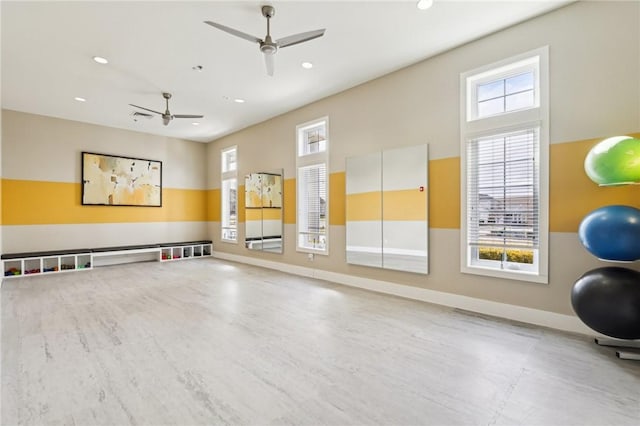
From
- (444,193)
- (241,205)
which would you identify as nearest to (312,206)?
(241,205)

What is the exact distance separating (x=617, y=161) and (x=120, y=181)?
9.66 metres

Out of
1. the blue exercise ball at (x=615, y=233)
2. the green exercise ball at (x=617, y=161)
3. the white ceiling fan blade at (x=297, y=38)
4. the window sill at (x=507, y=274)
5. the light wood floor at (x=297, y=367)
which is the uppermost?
the white ceiling fan blade at (x=297, y=38)

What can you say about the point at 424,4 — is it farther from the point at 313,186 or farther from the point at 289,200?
the point at 289,200

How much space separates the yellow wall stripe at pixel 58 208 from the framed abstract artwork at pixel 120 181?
6.7 inches

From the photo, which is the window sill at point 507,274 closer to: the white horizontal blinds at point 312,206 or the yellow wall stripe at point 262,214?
the white horizontal blinds at point 312,206

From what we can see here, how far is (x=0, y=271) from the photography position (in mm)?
6043

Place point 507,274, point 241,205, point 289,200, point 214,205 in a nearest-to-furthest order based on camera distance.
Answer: point 507,274 → point 289,200 → point 241,205 → point 214,205

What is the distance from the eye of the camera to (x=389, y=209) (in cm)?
498

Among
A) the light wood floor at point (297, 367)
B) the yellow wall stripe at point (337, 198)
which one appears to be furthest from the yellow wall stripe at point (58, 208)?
the yellow wall stripe at point (337, 198)

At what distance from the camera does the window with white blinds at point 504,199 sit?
3.64 m

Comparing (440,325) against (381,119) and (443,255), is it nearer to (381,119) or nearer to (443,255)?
(443,255)

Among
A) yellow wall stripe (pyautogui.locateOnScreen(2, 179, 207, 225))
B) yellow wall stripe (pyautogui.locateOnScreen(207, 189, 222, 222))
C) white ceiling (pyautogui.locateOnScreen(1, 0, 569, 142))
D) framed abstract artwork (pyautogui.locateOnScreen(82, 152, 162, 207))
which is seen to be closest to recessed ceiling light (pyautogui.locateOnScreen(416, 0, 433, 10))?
white ceiling (pyautogui.locateOnScreen(1, 0, 569, 142))

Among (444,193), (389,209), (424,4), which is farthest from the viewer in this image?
(389,209)

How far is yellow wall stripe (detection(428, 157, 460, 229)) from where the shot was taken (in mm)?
4223
